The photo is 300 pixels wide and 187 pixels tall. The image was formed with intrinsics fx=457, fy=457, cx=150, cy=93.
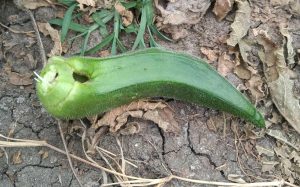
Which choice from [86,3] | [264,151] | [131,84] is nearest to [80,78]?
[131,84]

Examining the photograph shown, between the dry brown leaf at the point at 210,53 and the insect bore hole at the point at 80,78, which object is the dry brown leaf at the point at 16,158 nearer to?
the insect bore hole at the point at 80,78

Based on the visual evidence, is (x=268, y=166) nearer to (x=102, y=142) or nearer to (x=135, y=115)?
(x=135, y=115)

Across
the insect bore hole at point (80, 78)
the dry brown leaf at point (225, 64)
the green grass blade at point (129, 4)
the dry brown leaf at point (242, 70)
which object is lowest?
the dry brown leaf at point (242, 70)

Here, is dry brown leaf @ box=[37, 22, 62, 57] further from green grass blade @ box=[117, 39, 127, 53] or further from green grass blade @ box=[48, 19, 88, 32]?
green grass blade @ box=[117, 39, 127, 53]

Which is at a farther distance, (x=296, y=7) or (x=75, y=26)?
(x=296, y=7)

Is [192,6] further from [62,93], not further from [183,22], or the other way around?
[62,93]

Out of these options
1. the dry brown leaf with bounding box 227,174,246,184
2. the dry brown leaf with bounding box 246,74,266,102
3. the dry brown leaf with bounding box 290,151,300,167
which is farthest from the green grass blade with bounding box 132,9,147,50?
the dry brown leaf with bounding box 290,151,300,167

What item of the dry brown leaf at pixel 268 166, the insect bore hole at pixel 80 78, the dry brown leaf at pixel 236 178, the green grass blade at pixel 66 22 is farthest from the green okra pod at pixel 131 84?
the green grass blade at pixel 66 22
